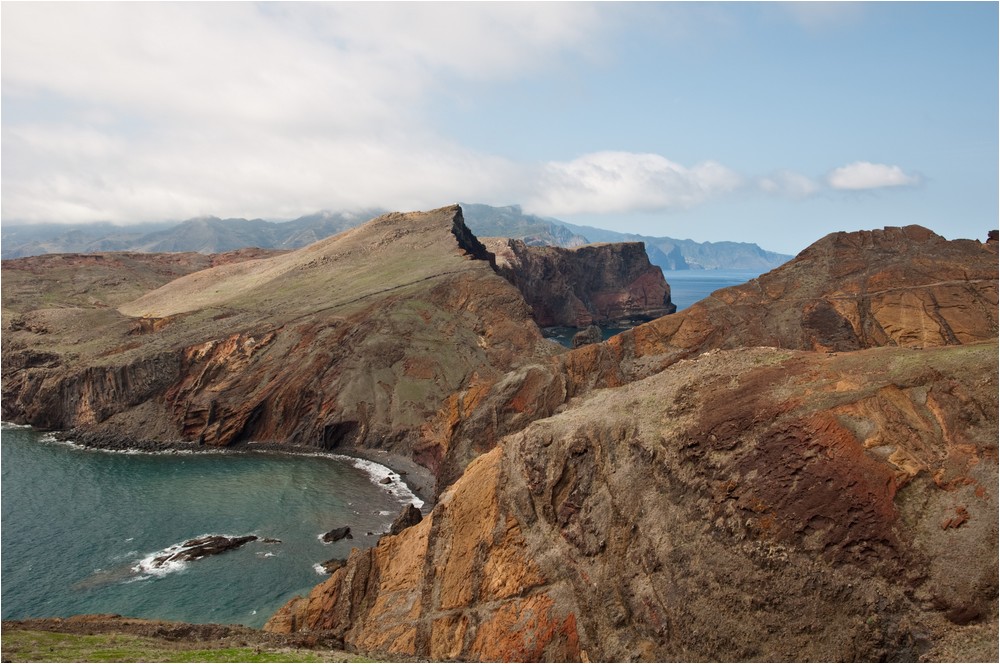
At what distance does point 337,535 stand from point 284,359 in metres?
38.8

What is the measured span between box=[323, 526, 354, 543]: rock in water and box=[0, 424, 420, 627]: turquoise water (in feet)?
2.12

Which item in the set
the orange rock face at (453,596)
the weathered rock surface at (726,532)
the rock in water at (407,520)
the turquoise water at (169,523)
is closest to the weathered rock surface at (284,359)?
the turquoise water at (169,523)

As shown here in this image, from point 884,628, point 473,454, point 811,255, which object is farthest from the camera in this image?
point 811,255

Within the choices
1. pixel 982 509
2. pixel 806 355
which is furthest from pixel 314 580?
pixel 982 509

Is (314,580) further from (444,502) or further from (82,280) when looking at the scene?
(82,280)

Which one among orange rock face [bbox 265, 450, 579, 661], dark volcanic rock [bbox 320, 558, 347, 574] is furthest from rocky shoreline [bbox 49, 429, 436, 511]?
orange rock face [bbox 265, 450, 579, 661]

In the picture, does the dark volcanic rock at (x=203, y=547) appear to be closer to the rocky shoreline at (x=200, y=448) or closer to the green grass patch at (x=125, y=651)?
the rocky shoreline at (x=200, y=448)

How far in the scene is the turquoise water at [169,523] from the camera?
42.9 meters

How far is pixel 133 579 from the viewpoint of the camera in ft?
148

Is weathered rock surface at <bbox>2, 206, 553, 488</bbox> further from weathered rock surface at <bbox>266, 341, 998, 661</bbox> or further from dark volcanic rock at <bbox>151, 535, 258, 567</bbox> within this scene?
weathered rock surface at <bbox>266, 341, 998, 661</bbox>

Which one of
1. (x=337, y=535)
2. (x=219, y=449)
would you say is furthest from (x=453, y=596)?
(x=219, y=449)

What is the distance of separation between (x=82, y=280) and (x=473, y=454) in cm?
13605

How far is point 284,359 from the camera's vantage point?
8469 cm

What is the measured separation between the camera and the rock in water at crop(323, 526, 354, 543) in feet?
169
